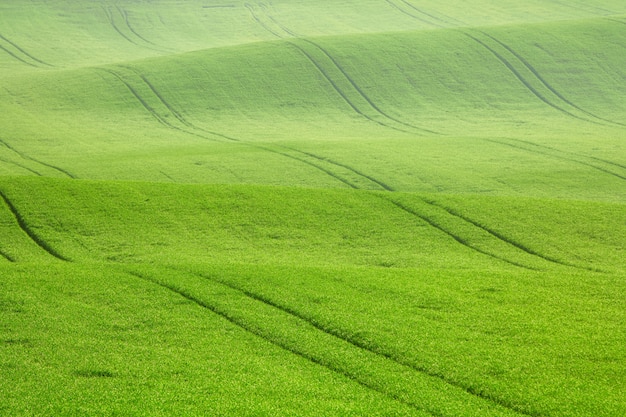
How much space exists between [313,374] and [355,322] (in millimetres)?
2023

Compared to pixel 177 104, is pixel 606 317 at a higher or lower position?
higher

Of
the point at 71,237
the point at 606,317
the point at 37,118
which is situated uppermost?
the point at 606,317

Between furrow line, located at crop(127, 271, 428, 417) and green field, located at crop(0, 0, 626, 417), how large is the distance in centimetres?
6

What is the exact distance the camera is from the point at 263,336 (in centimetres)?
1325

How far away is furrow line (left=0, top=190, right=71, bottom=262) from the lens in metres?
18.1

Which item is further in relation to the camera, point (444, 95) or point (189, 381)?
point (444, 95)

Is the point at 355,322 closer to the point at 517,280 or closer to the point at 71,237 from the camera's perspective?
the point at 517,280

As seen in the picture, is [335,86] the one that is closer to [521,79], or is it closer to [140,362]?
[521,79]

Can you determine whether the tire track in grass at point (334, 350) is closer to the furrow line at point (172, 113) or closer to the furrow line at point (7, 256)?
the furrow line at point (7, 256)

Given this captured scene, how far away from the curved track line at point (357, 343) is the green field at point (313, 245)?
37 millimetres

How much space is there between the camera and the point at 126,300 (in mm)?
14562

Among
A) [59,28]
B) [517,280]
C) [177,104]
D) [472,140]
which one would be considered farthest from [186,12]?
[517,280]

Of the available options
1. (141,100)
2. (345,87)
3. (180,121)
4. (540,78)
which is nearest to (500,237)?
(180,121)

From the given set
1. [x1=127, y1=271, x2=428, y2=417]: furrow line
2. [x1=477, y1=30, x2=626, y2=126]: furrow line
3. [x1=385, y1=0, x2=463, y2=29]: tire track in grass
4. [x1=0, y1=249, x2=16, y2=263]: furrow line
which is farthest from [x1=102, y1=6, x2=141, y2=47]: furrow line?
[x1=127, y1=271, x2=428, y2=417]: furrow line
